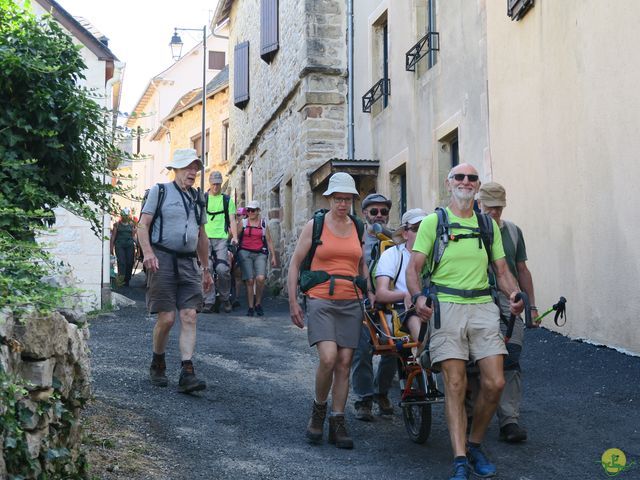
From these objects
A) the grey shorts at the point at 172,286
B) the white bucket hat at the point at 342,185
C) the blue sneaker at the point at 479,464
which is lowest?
the blue sneaker at the point at 479,464

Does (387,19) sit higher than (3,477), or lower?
higher

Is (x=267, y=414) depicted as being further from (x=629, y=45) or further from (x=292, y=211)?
(x=292, y=211)

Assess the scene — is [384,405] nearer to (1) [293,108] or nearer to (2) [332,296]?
(2) [332,296]

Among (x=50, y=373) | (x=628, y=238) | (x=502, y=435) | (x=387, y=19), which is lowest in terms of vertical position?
(x=502, y=435)

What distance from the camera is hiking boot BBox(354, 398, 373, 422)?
7289mm

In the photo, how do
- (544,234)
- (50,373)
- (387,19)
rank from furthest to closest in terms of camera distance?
(387,19), (544,234), (50,373)

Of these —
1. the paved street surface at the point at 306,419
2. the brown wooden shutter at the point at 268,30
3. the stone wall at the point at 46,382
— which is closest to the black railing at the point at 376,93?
the brown wooden shutter at the point at 268,30

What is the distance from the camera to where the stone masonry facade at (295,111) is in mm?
18469

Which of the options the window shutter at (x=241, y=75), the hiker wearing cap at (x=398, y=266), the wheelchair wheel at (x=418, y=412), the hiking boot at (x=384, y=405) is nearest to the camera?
the wheelchair wheel at (x=418, y=412)

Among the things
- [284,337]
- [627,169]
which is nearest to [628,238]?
[627,169]

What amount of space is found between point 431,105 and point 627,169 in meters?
5.68

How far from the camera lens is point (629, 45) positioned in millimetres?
8695

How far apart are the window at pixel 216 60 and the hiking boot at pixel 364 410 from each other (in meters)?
40.1

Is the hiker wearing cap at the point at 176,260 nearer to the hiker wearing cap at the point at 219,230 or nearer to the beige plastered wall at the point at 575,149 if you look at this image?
the beige plastered wall at the point at 575,149
